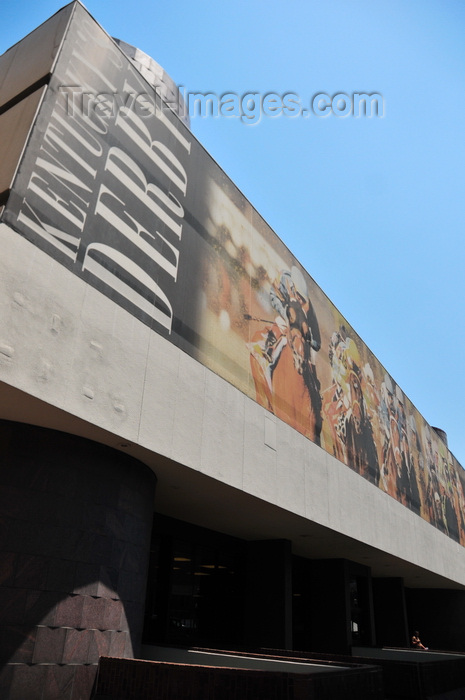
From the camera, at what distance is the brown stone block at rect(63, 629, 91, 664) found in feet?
26.8

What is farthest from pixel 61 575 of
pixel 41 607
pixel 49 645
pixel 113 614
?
pixel 113 614

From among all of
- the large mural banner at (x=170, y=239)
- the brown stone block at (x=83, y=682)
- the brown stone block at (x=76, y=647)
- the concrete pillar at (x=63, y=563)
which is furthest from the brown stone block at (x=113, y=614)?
the large mural banner at (x=170, y=239)

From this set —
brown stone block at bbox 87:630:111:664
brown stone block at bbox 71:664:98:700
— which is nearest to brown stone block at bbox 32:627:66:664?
brown stone block at bbox 71:664:98:700

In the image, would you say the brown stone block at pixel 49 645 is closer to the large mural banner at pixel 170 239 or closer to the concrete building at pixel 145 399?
the concrete building at pixel 145 399

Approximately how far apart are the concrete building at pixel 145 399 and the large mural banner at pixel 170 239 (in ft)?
0.17

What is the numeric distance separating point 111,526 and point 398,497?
1618cm

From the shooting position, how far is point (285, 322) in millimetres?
15797

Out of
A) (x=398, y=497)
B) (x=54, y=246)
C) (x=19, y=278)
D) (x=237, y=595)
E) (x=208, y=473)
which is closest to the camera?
(x=19, y=278)

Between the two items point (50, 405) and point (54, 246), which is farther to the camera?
point (54, 246)

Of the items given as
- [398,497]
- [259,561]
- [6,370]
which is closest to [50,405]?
[6,370]

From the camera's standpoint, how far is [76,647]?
829 centimetres

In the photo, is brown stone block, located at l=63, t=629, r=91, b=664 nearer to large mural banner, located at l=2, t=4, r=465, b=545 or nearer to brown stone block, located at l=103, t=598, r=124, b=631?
brown stone block, located at l=103, t=598, r=124, b=631

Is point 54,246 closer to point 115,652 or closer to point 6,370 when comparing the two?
point 6,370

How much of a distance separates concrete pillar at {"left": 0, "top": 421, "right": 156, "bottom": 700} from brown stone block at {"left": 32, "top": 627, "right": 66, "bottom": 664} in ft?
0.05
